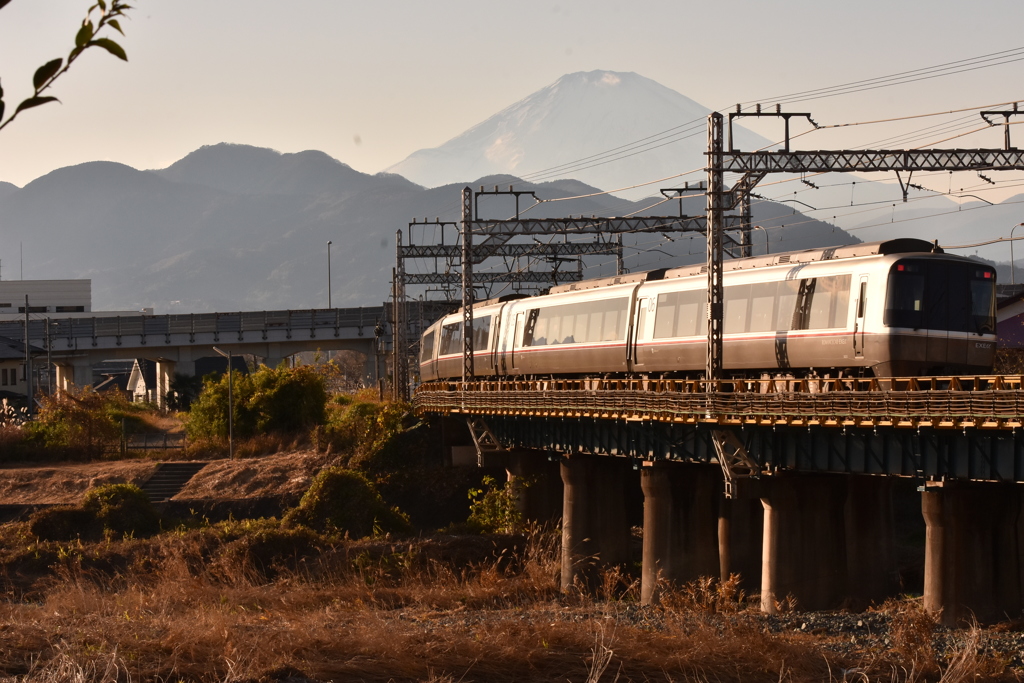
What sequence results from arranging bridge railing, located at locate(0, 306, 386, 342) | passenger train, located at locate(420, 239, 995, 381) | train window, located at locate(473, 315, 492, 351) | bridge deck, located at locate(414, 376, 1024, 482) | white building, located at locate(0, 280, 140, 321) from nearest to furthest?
1. bridge deck, located at locate(414, 376, 1024, 482)
2. passenger train, located at locate(420, 239, 995, 381)
3. train window, located at locate(473, 315, 492, 351)
4. bridge railing, located at locate(0, 306, 386, 342)
5. white building, located at locate(0, 280, 140, 321)

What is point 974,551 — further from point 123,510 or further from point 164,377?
point 164,377

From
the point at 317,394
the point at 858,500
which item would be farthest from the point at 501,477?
the point at 858,500

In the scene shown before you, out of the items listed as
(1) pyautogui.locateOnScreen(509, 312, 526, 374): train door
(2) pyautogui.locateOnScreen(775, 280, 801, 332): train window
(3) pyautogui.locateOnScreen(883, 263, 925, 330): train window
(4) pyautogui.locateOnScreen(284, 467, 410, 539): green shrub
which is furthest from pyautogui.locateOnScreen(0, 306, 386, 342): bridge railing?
(3) pyautogui.locateOnScreen(883, 263, 925, 330): train window

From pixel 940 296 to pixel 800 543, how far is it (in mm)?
7025

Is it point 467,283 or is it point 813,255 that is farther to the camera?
point 467,283

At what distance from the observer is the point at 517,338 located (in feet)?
147

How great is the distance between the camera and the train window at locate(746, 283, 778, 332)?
30.3 meters

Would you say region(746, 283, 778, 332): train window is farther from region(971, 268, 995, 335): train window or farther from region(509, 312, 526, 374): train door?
region(509, 312, 526, 374): train door

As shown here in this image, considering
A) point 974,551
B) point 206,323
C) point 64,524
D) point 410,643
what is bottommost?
point 64,524

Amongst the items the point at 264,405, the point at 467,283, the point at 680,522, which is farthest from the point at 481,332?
the point at 264,405

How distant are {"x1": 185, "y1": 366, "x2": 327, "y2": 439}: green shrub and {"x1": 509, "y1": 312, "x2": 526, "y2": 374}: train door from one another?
2351 centimetres

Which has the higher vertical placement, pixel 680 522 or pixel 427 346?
pixel 427 346

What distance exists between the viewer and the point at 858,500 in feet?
99.1

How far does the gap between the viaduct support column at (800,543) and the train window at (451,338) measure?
24742 mm
